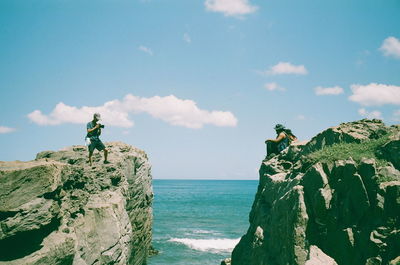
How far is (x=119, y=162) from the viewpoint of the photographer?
730 inches

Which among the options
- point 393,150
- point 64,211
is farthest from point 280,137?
point 64,211

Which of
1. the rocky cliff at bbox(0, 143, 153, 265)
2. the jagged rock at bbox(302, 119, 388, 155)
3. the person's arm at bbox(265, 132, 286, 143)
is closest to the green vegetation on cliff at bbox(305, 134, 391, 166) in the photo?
the jagged rock at bbox(302, 119, 388, 155)

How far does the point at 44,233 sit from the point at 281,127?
1433 cm

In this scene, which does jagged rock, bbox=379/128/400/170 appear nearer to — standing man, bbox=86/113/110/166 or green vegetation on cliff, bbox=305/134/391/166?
green vegetation on cliff, bbox=305/134/391/166

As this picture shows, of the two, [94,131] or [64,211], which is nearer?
[64,211]

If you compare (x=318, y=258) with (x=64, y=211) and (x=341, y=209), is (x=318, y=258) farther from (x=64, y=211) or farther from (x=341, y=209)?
(x=64, y=211)

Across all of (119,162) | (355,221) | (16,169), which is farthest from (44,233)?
(355,221)

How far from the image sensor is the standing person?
20.1 metres

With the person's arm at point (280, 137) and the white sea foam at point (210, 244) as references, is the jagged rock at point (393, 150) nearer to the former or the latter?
the person's arm at point (280, 137)

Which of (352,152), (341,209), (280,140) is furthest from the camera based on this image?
(280,140)

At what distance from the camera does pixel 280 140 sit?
2012 cm

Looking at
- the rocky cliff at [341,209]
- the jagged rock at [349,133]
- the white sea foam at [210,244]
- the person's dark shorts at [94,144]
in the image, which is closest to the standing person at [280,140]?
the jagged rock at [349,133]

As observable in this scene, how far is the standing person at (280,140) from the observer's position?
20.1m

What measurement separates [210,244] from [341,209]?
98.7 feet
